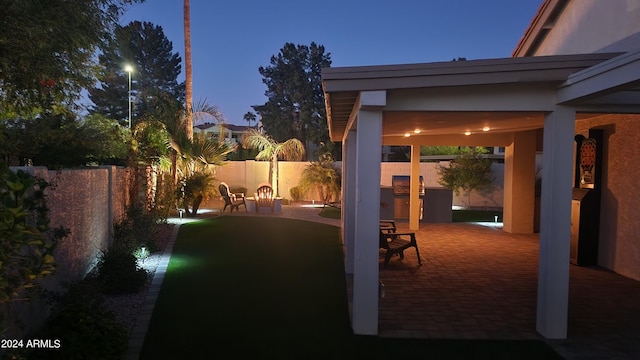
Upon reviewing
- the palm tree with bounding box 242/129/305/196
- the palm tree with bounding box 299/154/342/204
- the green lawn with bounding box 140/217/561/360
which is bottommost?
the green lawn with bounding box 140/217/561/360

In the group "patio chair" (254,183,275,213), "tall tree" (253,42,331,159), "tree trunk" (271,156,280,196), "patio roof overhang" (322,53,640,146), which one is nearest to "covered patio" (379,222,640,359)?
"patio roof overhang" (322,53,640,146)

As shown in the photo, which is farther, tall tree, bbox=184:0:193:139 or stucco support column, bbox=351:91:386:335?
tall tree, bbox=184:0:193:139

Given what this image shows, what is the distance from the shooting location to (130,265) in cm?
642

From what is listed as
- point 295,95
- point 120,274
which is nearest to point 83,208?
point 120,274

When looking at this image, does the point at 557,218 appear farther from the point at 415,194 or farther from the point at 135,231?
the point at 415,194

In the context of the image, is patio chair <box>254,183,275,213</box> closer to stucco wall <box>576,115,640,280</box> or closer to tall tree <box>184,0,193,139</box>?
tall tree <box>184,0,193,139</box>

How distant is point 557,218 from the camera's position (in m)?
4.85

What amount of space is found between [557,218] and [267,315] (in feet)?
10.9

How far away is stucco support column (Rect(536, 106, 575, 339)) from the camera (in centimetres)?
480

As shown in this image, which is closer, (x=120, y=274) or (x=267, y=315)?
(x=267, y=315)

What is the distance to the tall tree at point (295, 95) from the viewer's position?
109 feet

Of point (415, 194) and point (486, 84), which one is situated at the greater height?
point (486, 84)

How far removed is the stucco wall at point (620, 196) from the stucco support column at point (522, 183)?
395cm

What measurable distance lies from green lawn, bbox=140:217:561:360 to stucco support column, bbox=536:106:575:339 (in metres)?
0.37
